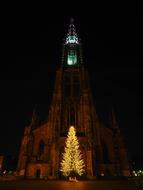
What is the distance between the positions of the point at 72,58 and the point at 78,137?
26.1 m

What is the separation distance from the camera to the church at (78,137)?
34.1 metres

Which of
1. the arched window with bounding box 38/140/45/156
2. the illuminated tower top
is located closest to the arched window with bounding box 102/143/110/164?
the arched window with bounding box 38/140/45/156

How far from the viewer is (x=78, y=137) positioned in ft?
117

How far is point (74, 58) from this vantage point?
53.7 m

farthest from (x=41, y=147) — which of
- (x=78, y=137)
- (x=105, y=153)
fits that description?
(x=105, y=153)

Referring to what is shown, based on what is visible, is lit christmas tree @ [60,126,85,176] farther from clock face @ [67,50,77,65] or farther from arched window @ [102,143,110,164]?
clock face @ [67,50,77,65]

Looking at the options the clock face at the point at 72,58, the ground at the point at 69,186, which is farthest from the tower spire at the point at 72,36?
the ground at the point at 69,186

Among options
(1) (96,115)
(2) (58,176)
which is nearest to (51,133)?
(2) (58,176)

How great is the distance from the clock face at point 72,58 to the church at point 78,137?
4433mm

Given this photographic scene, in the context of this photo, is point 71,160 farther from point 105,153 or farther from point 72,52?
point 72,52

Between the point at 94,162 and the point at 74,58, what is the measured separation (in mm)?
30742

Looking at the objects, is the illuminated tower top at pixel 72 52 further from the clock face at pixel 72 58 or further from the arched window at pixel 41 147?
the arched window at pixel 41 147

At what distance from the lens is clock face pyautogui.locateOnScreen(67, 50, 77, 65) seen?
173 feet

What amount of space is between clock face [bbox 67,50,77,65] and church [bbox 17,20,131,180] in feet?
14.5
